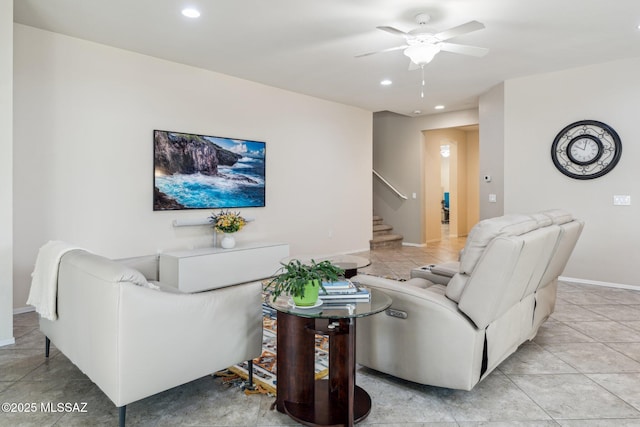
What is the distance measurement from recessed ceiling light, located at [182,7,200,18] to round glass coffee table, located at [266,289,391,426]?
267cm

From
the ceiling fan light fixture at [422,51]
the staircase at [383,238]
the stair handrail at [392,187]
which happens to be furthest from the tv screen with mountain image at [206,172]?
the stair handrail at [392,187]

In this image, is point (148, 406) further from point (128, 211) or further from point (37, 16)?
point (37, 16)

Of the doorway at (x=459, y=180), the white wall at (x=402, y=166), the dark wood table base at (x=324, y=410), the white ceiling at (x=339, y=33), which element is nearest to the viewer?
the dark wood table base at (x=324, y=410)

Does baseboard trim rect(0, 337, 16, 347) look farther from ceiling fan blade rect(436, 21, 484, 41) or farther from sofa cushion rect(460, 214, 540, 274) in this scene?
ceiling fan blade rect(436, 21, 484, 41)

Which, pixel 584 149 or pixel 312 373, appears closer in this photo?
pixel 312 373

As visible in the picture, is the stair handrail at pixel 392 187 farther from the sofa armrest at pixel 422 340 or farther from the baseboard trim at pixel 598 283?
the sofa armrest at pixel 422 340

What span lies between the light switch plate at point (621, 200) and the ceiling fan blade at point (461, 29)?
3.22 meters

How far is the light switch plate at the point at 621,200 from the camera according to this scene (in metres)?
4.81

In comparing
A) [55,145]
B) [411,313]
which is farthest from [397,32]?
[55,145]

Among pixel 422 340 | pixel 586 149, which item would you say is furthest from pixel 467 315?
pixel 586 149

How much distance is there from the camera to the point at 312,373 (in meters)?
2.08

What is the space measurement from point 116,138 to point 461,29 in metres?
3.59

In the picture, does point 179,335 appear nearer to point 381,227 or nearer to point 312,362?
point 312,362

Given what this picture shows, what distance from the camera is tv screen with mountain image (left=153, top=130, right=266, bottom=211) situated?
470 centimetres
